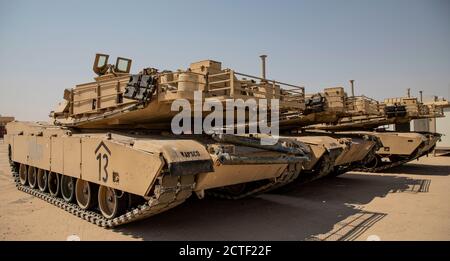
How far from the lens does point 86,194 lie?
827 cm

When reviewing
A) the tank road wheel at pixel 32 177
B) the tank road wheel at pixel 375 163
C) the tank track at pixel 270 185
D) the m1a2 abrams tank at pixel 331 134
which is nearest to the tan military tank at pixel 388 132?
the tank road wheel at pixel 375 163

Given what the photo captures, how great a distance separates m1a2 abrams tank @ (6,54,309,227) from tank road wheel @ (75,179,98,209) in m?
0.02

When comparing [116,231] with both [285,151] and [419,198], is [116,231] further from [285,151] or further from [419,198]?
[419,198]

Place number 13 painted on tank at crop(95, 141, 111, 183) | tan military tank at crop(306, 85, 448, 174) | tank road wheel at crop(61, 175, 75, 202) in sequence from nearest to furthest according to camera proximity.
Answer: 1. number 13 painted on tank at crop(95, 141, 111, 183)
2. tank road wheel at crop(61, 175, 75, 202)
3. tan military tank at crop(306, 85, 448, 174)

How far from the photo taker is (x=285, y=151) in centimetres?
807

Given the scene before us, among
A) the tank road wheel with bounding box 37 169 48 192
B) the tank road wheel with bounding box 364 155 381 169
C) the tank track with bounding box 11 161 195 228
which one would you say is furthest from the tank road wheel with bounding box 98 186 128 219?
the tank road wheel with bounding box 364 155 381 169

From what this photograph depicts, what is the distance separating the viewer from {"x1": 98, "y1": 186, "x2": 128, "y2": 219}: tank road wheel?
6.91 m

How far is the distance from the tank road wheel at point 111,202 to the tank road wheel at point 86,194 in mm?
404

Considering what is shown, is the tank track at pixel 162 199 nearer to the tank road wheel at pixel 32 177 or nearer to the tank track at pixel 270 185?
the tank track at pixel 270 185

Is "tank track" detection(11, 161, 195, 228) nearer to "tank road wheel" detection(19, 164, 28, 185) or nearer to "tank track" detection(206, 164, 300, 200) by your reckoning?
"tank track" detection(206, 164, 300, 200)

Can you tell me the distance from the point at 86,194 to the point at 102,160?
192 centimetres

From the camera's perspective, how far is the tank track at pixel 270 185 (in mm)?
8570
